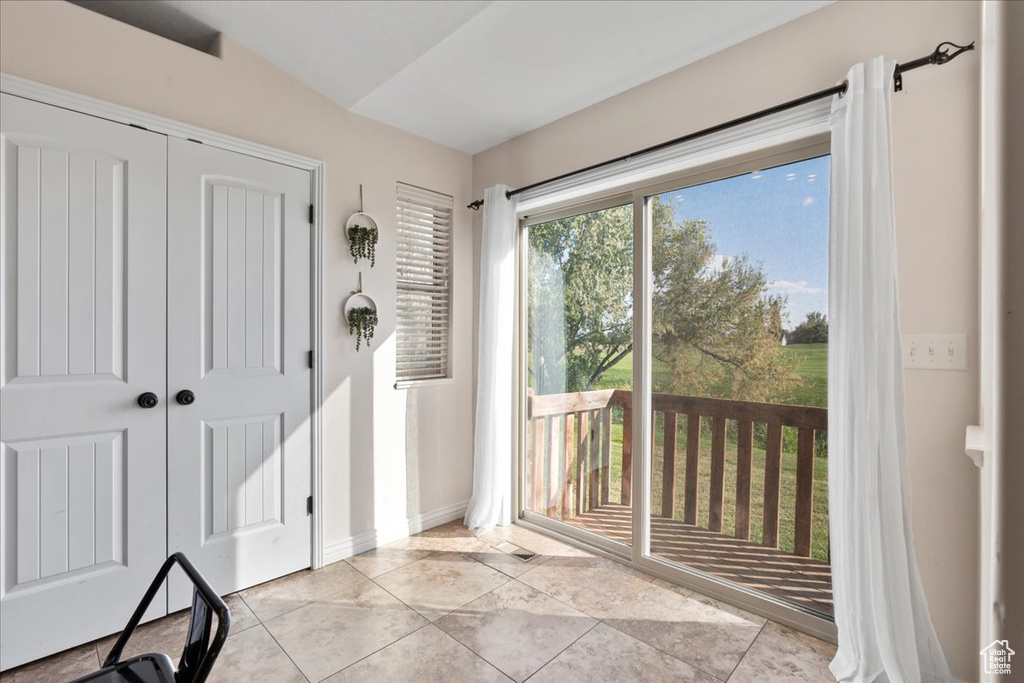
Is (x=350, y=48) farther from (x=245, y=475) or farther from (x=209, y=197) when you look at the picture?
(x=245, y=475)

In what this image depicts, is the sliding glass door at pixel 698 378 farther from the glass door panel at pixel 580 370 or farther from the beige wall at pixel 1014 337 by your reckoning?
the beige wall at pixel 1014 337

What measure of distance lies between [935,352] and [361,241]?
2636 millimetres

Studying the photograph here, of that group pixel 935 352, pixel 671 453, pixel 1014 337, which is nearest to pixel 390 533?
pixel 671 453

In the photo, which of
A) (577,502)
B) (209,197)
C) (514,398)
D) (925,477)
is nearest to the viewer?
(925,477)

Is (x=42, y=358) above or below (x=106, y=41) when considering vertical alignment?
below

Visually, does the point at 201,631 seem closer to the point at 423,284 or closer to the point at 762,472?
the point at 762,472

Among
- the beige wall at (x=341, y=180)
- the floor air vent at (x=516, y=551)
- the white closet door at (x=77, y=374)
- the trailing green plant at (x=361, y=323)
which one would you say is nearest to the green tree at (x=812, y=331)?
the floor air vent at (x=516, y=551)

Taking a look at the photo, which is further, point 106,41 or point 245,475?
point 245,475

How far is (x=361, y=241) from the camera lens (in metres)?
2.76

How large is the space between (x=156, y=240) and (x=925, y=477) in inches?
126

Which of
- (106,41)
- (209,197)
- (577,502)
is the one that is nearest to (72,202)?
(209,197)

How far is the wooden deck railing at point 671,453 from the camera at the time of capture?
213 centimetres

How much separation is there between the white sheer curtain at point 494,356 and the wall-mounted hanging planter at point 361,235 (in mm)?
705

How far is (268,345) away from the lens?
8.17 ft
